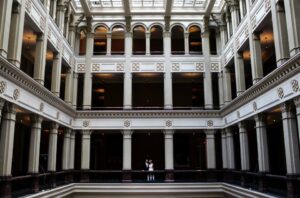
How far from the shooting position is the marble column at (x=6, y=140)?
1241cm

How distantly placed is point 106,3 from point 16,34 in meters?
11.5

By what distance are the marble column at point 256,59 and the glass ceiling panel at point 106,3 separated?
11.0 m

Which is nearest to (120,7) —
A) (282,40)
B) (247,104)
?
(247,104)

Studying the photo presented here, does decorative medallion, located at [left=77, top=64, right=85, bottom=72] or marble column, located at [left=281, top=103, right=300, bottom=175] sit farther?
decorative medallion, located at [left=77, top=64, right=85, bottom=72]

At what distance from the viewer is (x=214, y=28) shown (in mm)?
24891

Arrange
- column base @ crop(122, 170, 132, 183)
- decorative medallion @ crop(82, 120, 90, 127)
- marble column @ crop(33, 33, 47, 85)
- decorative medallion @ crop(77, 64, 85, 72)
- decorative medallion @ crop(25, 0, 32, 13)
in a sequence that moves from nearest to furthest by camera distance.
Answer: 1. decorative medallion @ crop(25, 0, 32, 13)
2. marble column @ crop(33, 33, 47, 85)
3. column base @ crop(122, 170, 132, 183)
4. decorative medallion @ crop(82, 120, 90, 127)
5. decorative medallion @ crop(77, 64, 85, 72)

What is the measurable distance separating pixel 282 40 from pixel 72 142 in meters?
15.3

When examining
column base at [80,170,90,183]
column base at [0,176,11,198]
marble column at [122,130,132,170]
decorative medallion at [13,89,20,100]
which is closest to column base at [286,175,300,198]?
column base at [0,176,11,198]

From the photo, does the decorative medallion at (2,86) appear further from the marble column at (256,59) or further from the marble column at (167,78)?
the marble column at (167,78)

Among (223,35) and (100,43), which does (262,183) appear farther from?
(100,43)

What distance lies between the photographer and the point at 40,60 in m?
16.6

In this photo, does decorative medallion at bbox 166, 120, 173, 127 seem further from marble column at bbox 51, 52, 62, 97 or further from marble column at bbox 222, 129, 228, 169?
marble column at bbox 51, 52, 62, 97

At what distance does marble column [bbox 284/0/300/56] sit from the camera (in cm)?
1215

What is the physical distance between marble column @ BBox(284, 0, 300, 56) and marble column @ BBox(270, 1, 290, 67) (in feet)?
2.48
